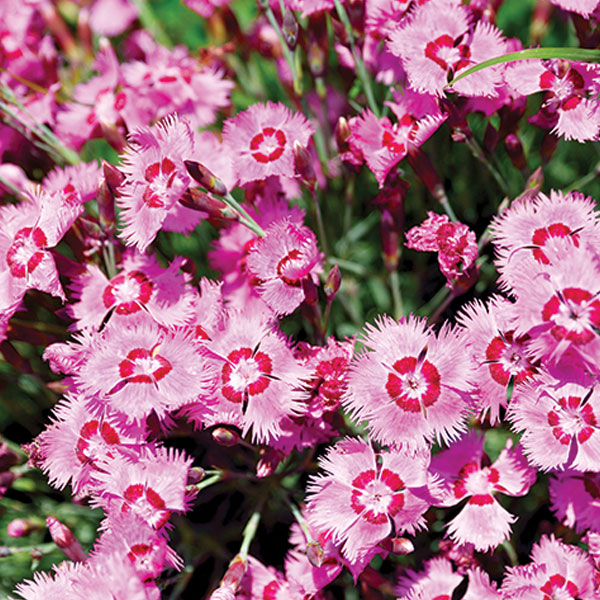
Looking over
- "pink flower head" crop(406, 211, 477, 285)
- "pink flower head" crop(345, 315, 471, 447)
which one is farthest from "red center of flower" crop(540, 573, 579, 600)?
"pink flower head" crop(406, 211, 477, 285)

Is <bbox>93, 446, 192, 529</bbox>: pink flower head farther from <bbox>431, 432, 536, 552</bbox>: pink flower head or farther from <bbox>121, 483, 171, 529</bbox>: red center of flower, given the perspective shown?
<bbox>431, 432, 536, 552</bbox>: pink flower head

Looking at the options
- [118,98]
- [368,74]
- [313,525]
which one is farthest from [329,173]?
[313,525]

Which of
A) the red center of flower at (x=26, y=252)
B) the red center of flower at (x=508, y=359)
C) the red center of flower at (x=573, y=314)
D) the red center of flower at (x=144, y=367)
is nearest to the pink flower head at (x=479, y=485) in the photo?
the red center of flower at (x=508, y=359)

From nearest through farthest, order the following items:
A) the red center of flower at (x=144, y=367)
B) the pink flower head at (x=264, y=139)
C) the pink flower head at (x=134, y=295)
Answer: the red center of flower at (x=144, y=367) < the pink flower head at (x=134, y=295) < the pink flower head at (x=264, y=139)

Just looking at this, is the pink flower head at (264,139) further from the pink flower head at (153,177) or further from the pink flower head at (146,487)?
the pink flower head at (146,487)

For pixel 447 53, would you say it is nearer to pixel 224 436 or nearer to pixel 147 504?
pixel 224 436

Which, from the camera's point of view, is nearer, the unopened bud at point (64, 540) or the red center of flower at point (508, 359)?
the red center of flower at point (508, 359)

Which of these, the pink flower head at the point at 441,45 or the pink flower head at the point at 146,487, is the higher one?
the pink flower head at the point at 441,45
